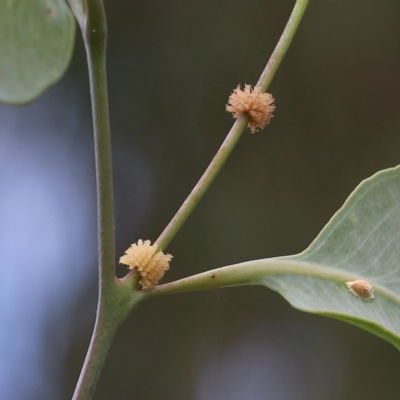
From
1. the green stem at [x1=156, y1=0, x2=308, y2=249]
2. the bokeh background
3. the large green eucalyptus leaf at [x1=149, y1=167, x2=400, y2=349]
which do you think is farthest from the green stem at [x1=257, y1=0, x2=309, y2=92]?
the bokeh background

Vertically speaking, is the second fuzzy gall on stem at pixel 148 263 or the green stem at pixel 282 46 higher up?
the green stem at pixel 282 46

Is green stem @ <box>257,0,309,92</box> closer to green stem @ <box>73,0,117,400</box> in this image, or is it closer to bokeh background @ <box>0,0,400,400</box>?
green stem @ <box>73,0,117,400</box>

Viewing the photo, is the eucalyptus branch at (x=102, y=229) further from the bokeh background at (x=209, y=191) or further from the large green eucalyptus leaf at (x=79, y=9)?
the bokeh background at (x=209, y=191)

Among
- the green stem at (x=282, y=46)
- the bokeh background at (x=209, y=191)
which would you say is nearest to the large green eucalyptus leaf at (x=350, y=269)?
the green stem at (x=282, y=46)

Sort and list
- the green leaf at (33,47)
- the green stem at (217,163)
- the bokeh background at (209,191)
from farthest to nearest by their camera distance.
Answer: the bokeh background at (209,191), the green stem at (217,163), the green leaf at (33,47)

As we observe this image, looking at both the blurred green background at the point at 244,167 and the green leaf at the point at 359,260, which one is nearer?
the green leaf at the point at 359,260

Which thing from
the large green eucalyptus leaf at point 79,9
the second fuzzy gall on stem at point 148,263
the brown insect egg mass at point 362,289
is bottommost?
the second fuzzy gall on stem at point 148,263

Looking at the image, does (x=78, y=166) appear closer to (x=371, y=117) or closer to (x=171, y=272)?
(x=171, y=272)

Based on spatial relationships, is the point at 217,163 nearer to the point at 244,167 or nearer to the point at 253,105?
the point at 253,105
